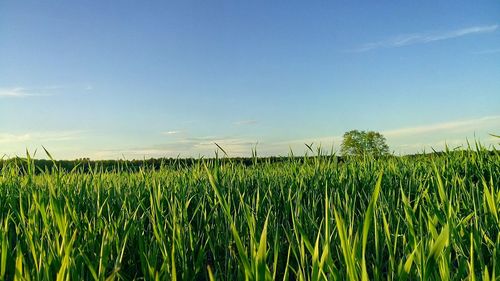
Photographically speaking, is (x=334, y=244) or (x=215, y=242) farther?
(x=215, y=242)

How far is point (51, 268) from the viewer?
1.32 metres

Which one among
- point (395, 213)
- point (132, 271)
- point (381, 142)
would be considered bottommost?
point (132, 271)

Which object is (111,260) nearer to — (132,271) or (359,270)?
(132,271)

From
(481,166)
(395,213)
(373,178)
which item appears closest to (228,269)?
(395,213)

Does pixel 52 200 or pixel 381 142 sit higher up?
pixel 381 142

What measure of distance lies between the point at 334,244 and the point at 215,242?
440 mm

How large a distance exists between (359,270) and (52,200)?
3.14ft

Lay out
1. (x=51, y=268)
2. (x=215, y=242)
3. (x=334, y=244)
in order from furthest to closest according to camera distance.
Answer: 1. (x=215, y=242)
2. (x=334, y=244)
3. (x=51, y=268)

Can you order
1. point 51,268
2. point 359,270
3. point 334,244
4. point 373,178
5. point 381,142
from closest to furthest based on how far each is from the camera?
point 359,270 < point 51,268 < point 334,244 < point 373,178 < point 381,142

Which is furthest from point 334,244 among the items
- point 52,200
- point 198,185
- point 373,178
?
point 373,178

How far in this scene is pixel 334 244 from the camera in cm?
159

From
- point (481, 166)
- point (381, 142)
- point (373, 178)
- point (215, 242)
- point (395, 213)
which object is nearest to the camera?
point (215, 242)

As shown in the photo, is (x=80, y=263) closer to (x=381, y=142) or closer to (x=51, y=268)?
(x=51, y=268)

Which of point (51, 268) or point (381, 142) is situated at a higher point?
point (381, 142)
